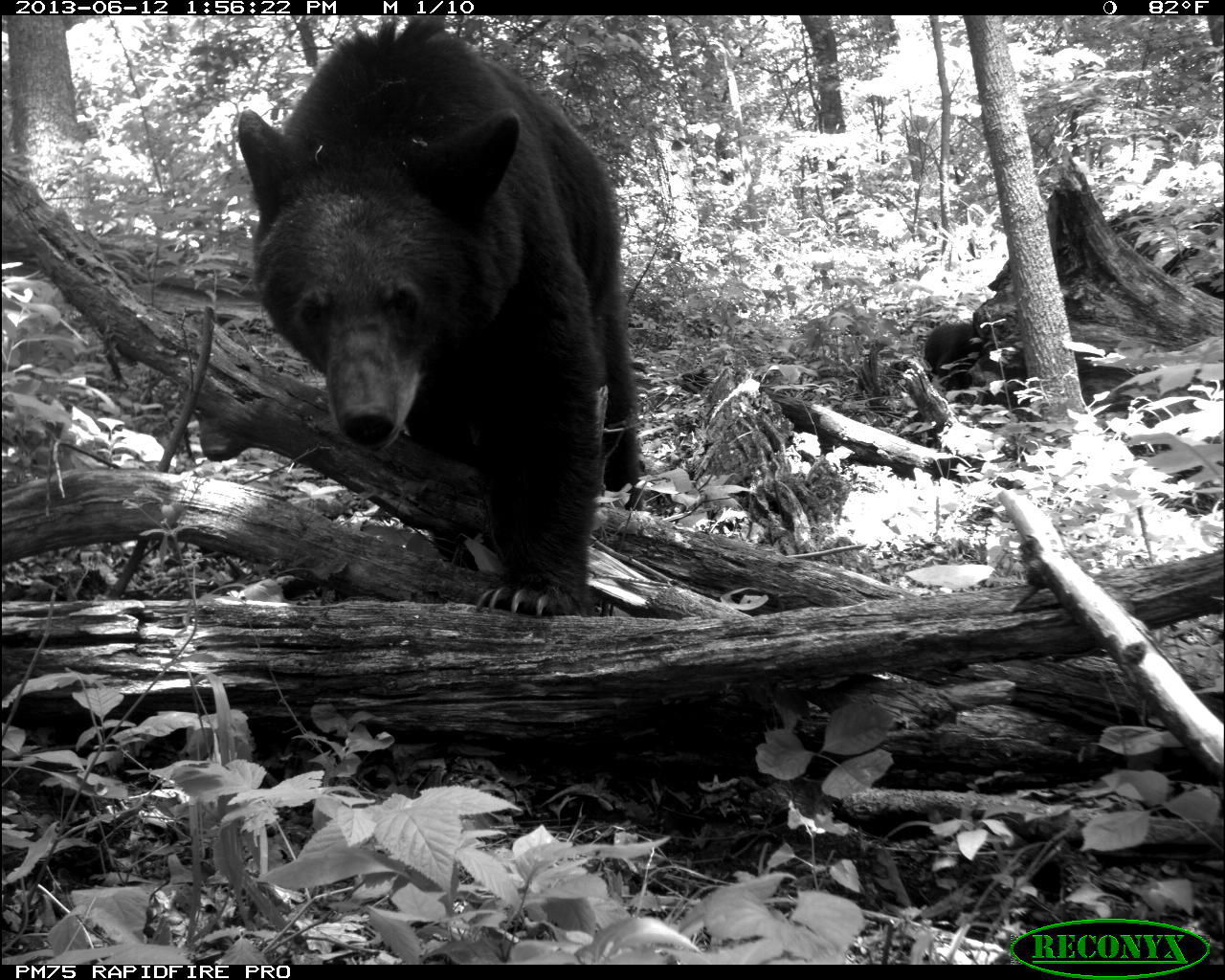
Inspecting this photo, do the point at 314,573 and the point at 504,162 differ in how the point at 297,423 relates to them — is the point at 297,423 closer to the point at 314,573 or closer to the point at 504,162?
the point at 314,573

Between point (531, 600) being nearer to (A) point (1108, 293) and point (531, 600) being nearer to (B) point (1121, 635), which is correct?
(B) point (1121, 635)

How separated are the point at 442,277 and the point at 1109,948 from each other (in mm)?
3051

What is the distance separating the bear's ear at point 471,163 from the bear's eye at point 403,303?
44 centimetres

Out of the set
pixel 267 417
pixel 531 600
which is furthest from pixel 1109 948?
pixel 267 417

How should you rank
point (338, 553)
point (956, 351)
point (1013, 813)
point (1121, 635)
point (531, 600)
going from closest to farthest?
1. point (1121, 635)
2. point (1013, 813)
3. point (531, 600)
4. point (338, 553)
5. point (956, 351)

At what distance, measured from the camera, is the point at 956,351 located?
638 centimetres

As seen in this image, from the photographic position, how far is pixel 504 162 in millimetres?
3793

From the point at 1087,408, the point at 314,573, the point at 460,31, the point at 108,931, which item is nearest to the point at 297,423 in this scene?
the point at 314,573

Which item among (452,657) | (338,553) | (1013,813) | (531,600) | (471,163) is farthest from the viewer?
(338,553)

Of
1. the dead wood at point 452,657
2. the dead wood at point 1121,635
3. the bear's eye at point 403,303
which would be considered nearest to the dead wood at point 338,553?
the dead wood at point 452,657

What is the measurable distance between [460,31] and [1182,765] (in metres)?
6.73

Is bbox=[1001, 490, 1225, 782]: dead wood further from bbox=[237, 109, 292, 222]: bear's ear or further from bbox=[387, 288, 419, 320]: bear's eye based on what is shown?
bbox=[237, 109, 292, 222]: bear's ear

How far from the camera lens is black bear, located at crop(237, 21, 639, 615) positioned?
3627mm

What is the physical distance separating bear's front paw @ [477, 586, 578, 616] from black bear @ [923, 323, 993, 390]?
3504mm
